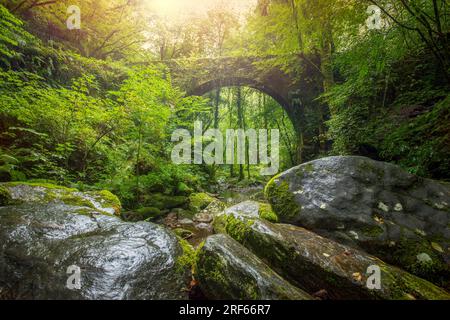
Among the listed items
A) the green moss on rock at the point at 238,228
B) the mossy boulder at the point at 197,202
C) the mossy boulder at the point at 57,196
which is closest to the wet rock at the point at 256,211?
the green moss on rock at the point at 238,228

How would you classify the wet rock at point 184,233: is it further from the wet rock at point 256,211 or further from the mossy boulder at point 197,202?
the mossy boulder at point 197,202

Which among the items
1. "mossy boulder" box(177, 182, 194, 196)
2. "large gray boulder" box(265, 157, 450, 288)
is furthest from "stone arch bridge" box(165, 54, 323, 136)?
"large gray boulder" box(265, 157, 450, 288)

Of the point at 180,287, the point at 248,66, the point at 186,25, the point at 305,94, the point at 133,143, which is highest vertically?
the point at 186,25

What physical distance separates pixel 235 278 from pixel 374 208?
2.35 meters

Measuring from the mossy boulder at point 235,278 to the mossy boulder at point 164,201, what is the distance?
4467mm

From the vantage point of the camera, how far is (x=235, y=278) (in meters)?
1.64

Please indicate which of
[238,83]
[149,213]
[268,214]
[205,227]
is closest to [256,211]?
[268,214]

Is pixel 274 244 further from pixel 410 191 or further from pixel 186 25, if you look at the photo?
pixel 186 25

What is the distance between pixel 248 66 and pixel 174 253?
10.5 meters

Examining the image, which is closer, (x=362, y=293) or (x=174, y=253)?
(x=362, y=293)

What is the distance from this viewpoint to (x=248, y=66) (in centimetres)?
1066

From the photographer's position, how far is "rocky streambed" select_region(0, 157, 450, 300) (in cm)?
162

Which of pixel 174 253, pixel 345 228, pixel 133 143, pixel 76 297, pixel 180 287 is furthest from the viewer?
pixel 133 143

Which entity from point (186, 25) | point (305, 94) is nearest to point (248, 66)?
point (305, 94)
